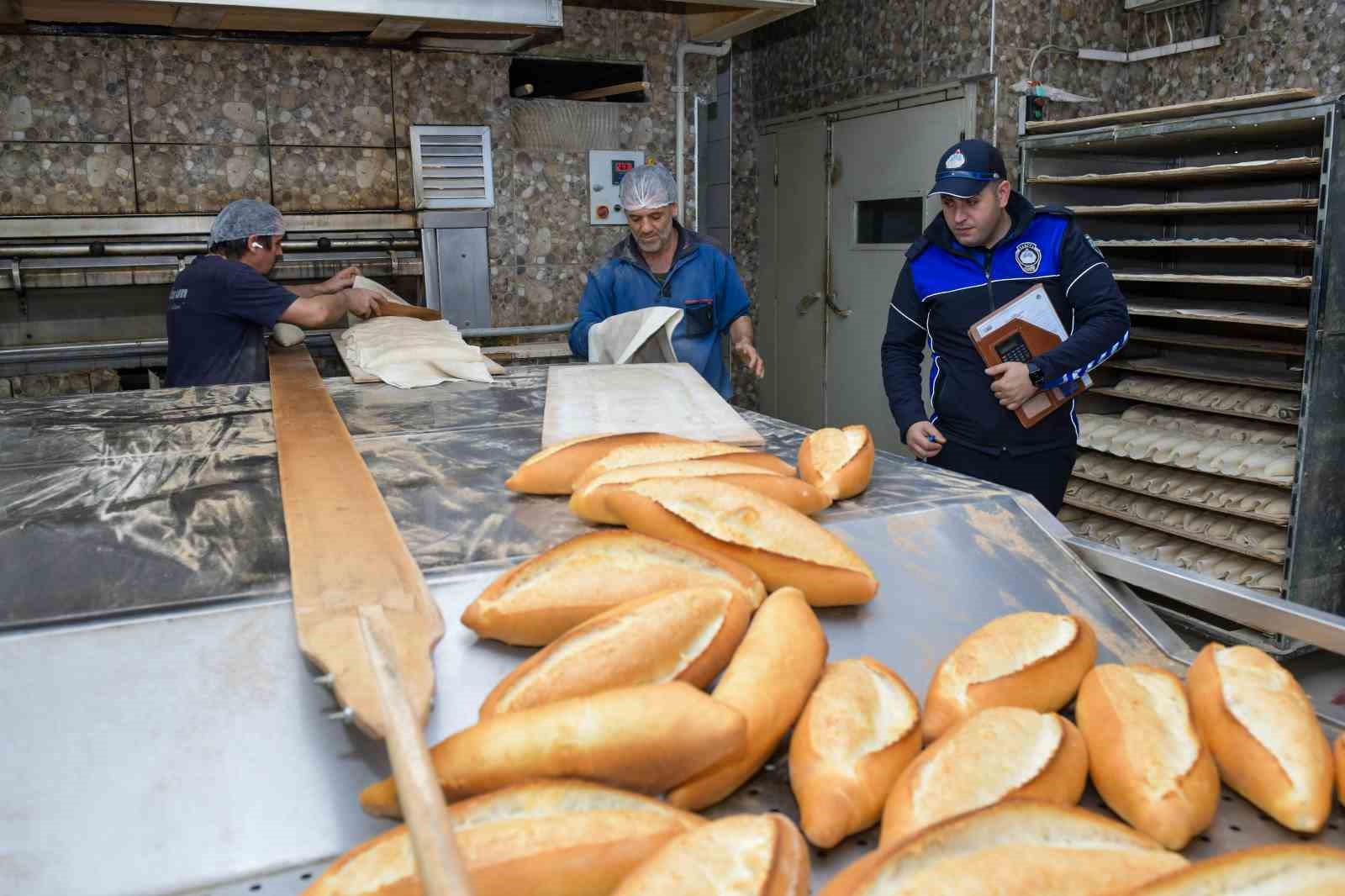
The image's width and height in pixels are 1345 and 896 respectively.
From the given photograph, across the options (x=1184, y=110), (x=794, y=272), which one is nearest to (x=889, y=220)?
(x=794, y=272)

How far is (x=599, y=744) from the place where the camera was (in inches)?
25.8

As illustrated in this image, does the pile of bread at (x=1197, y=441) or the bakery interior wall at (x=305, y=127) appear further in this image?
the bakery interior wall at (x=305, y=127)

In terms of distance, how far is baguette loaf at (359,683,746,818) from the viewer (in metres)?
0.65

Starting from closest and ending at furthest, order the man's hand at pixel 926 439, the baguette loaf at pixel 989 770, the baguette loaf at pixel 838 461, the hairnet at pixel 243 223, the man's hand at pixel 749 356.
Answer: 1. the baguette loaf at pixel 989 770
2. the baguette loaf at pixel 838 461
3. the man's hand at pixel 926 439
4. the man's hand at pixel 749 356
5. the hairnet at pixel 243 223

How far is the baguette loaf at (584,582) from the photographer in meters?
0.88

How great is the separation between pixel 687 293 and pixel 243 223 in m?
1.59

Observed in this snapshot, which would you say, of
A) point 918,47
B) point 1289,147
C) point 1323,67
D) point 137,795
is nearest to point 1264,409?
point 1289,147

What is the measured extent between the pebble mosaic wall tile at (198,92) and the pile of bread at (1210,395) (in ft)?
12.4

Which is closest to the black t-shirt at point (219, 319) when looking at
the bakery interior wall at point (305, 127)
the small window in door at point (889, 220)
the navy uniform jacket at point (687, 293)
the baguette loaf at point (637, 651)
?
the bakery interior wall at point (305, 127)

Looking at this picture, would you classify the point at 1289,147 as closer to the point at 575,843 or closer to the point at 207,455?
the point at 207,455

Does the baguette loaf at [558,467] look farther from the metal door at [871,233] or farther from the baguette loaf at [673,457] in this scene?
the metal door at [871,233]

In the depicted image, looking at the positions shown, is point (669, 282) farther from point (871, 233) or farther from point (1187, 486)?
point (871, 233)

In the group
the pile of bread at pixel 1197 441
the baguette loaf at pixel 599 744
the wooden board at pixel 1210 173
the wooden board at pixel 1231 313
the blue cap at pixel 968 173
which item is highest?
the wooden board at pixel 1210 173

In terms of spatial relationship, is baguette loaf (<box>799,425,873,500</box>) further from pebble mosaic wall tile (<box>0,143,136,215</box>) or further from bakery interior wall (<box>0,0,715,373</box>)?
pebble mosaic wall tile (<box>0,143,136,215</box>)
